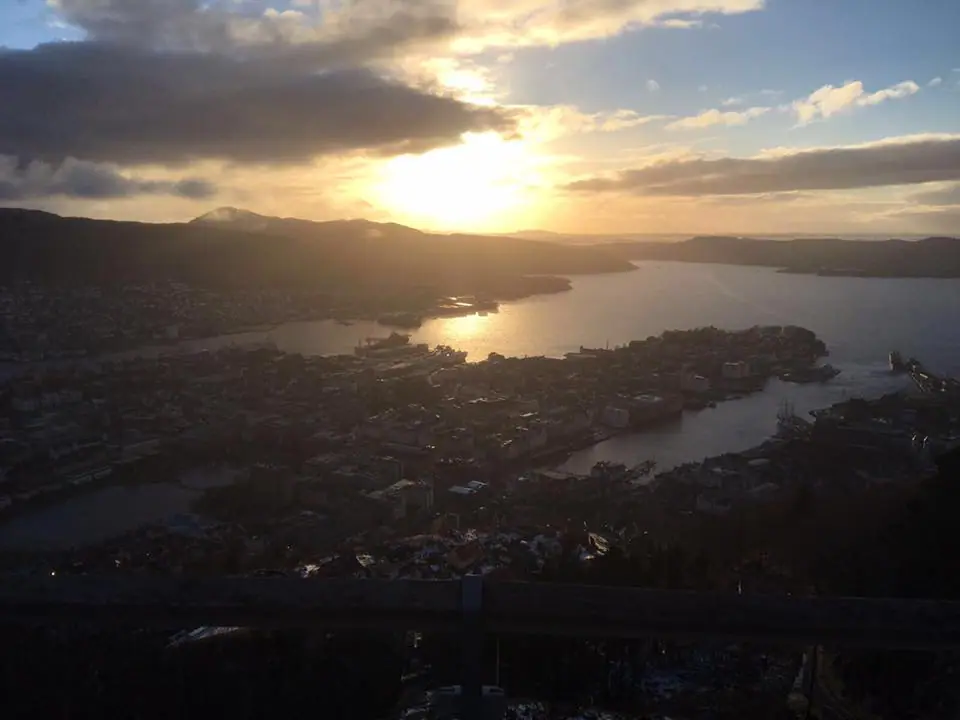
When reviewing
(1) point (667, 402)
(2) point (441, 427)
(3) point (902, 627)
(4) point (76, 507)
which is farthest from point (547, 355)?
(3) point (902, 627)

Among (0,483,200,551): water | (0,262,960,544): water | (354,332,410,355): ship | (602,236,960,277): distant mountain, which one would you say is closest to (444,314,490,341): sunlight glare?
(0,262,960,544): water

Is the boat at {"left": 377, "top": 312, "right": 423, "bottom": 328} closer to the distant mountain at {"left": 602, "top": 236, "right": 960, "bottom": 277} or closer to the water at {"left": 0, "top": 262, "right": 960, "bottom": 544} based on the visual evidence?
the water at {"left": 0, "top": 262, "right": 960, "bottom": 544}

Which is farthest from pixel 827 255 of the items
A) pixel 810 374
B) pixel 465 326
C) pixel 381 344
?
pixel 381 344

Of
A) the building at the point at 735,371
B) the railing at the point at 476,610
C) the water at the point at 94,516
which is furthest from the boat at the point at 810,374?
the railing at the point at 476,610

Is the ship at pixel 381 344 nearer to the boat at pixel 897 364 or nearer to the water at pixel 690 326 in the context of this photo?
the water at pixel 690 326

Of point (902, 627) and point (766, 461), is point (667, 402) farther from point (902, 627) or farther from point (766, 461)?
point (902, 627)
